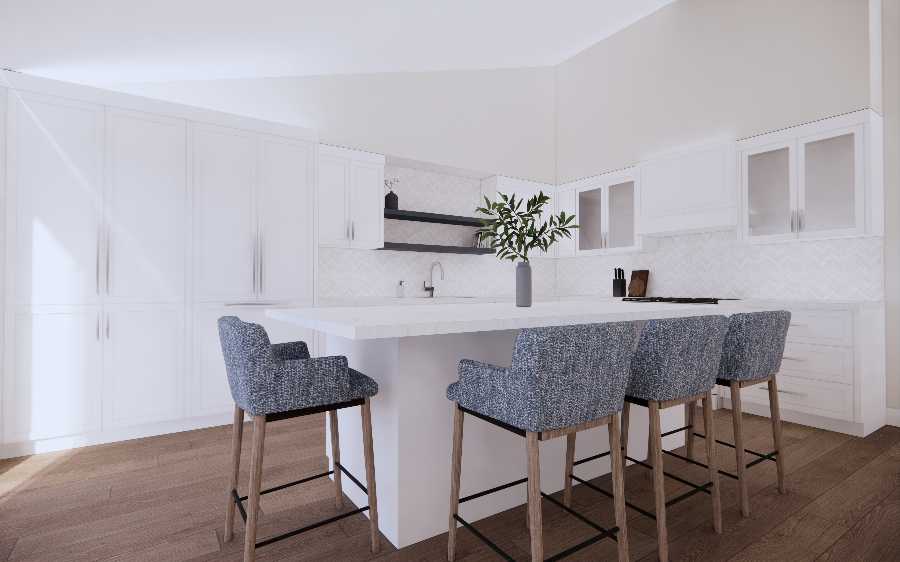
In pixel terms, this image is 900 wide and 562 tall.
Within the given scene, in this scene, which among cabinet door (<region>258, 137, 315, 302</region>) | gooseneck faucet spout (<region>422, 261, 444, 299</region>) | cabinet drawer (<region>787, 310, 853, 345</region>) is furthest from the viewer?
gooseneck faucet spout (<region>422, 261, 444, 299</region>)

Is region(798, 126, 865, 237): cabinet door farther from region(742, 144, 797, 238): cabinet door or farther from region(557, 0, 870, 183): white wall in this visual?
region(557, 0, 870, 183): white wall

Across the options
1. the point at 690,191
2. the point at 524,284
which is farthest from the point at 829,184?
the point at 524,284

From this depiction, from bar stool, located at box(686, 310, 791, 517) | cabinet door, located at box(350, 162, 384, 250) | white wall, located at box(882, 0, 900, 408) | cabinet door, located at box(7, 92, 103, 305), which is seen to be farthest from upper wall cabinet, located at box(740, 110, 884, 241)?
cabinet door, located at box(7, 92, 103, 305)

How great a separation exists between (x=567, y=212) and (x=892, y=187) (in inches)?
111

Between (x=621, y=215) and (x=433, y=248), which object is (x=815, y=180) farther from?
(x=433, y=248)

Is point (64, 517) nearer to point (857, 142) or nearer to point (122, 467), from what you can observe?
point (122, 467)

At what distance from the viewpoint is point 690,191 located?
13.6ft

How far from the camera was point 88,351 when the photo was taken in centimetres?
298

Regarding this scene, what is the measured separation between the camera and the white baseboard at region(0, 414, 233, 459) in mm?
2824

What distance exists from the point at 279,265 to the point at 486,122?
301 cm

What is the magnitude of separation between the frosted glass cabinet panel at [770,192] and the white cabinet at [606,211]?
1.01m

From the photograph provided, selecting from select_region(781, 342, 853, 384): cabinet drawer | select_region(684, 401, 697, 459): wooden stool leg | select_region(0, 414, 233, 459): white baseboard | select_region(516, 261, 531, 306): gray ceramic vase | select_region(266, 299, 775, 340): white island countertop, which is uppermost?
select_region(516, 261, 531, 306): gray ceramic vase

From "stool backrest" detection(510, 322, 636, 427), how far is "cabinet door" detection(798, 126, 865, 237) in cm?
294

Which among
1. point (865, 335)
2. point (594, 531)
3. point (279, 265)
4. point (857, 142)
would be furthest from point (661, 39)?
point (594, 531)
